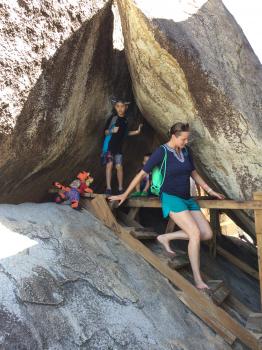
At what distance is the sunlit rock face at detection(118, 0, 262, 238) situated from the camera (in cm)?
579

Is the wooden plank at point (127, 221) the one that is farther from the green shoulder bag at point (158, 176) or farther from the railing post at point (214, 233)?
the railing post at point (214, 233)

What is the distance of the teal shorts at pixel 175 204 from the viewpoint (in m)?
5.29

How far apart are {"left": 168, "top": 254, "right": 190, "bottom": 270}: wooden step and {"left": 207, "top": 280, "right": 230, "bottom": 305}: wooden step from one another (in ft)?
1.31

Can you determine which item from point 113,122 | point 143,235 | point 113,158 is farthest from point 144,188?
point 143,235

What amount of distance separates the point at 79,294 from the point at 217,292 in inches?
73.4

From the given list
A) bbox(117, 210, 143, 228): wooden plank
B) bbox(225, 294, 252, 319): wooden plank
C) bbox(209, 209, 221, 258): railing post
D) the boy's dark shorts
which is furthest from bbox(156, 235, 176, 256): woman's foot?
bbox(209, 209, 221, 258): railing post

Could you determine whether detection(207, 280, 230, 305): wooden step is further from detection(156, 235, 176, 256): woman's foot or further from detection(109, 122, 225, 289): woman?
detection(156, 235, 176, 256): woman's foot

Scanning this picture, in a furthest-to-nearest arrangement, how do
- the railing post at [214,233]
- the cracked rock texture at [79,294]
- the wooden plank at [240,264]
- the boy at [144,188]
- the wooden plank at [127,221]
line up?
the railing post at [214,233]
the wooden plank at [240,264]
the boy at [144,188]
the wooden plank at [127,221]
the cracked rock texture at [79,294]

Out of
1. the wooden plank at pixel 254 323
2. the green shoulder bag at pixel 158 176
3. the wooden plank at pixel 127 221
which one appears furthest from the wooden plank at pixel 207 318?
the wooden plank at pixel 127 221

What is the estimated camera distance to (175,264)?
214 inches

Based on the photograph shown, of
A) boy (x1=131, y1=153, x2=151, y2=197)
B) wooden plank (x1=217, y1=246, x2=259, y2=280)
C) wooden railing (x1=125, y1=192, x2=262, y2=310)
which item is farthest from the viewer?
wooden plank (x1=217, y1=246, x2=259, y2=280)

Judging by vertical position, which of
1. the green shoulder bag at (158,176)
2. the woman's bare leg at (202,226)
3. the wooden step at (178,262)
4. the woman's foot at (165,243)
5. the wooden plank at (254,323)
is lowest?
the wooden plank at (254,323)

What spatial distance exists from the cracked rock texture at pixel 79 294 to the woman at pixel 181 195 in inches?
24.2

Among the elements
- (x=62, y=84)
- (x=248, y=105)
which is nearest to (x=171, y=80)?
A: (x=248, y=105)
